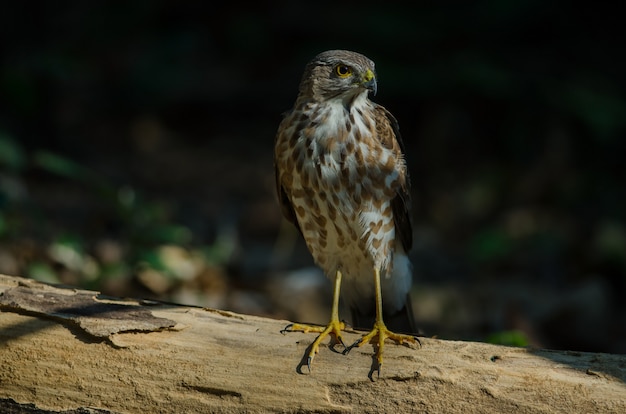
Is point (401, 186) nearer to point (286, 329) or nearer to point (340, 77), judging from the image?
point (340, 77)

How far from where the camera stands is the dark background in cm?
770

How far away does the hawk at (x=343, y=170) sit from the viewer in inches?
201

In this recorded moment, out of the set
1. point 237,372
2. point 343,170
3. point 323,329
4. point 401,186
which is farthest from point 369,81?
point 237,372

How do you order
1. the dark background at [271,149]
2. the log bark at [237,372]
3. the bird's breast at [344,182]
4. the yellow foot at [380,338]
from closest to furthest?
1. the log bark at [237,372]
2. the yellow foot at [380,338]
3. the bird's breast at [344,182]
4. the dark background at [271,149]

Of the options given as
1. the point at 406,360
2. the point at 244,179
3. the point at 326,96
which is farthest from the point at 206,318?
the point at 244,179

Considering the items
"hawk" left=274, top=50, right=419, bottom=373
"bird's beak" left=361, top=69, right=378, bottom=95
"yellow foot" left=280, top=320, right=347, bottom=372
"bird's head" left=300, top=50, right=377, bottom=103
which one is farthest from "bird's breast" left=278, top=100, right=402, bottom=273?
"yellow foot" left=280, top=320, right=347, bottom=372

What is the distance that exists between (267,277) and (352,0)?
595 centimetres

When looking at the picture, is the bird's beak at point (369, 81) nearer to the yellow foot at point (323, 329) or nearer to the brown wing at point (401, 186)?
the brown wing at point (401, 186)

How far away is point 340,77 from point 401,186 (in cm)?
81

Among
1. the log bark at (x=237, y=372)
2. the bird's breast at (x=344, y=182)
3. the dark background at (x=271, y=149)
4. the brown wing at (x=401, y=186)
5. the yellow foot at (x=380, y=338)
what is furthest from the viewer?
the dark background at (x=271, y=149)

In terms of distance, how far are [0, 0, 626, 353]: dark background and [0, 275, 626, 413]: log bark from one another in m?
2.72

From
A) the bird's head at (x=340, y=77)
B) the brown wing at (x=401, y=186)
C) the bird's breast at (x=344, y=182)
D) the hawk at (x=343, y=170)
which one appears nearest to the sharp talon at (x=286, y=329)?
the hawk at (x=343, y=170)

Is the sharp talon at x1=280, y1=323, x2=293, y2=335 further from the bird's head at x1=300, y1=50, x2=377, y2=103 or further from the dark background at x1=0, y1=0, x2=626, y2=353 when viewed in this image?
the dark background at x1=0, y1=0, x2=626, y2=353

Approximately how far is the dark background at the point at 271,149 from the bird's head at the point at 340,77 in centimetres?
247
